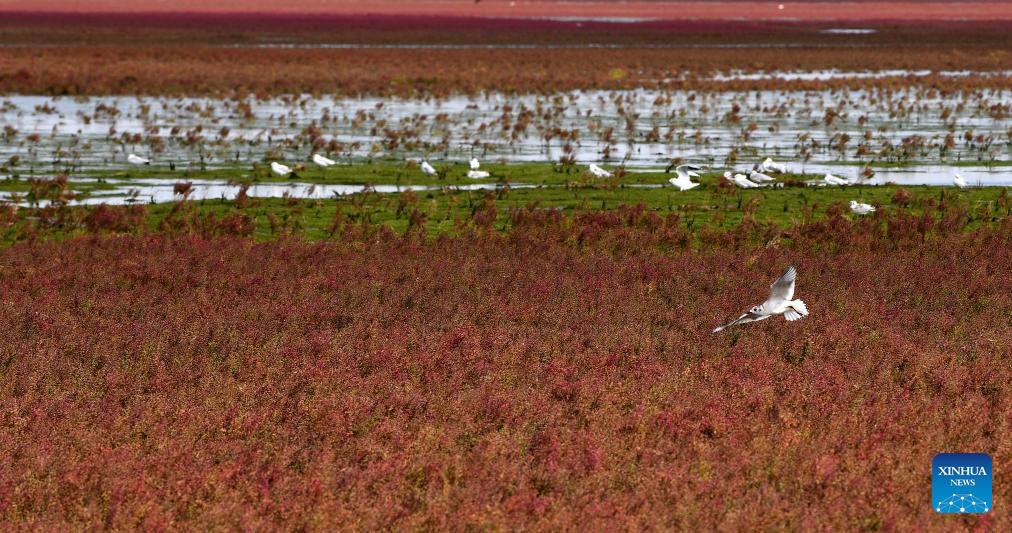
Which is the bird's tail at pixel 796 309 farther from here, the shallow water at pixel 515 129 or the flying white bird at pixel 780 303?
the shallow water at pixel 515 129

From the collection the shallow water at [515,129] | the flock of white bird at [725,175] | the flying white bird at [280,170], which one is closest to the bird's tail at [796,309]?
the flock of white bird at [725,175]

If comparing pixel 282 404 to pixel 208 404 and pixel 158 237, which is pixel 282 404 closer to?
pixel 208 404

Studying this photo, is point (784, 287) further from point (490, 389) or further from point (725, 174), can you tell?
point (725, 174)

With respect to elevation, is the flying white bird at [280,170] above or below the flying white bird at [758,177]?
below

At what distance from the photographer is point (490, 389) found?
9.91 metres

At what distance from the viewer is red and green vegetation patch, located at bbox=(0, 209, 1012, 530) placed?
7.68 m

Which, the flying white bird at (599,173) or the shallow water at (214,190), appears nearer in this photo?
the shallow water at (214,190)

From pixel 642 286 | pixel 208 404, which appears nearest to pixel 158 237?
pixel 642 286

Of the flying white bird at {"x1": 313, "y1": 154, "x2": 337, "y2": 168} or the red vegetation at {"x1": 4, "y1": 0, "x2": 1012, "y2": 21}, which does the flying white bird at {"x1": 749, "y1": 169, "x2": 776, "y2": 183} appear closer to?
the flying white bird at {"x1": 313, "y1": 154, "x2": 337, "y2": 168}

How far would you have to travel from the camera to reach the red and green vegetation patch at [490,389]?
7.68m

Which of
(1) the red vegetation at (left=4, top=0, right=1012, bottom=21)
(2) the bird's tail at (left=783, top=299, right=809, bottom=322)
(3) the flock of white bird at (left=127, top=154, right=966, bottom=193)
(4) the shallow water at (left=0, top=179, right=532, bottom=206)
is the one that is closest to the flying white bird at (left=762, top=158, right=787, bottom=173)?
(3) the flock of white bird at (left=127, top=154, right=966, bottom=193)

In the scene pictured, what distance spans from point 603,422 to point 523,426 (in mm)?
576

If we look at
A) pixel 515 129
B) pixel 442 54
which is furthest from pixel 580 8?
pixel 515 129

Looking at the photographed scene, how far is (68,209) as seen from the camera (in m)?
19.0
